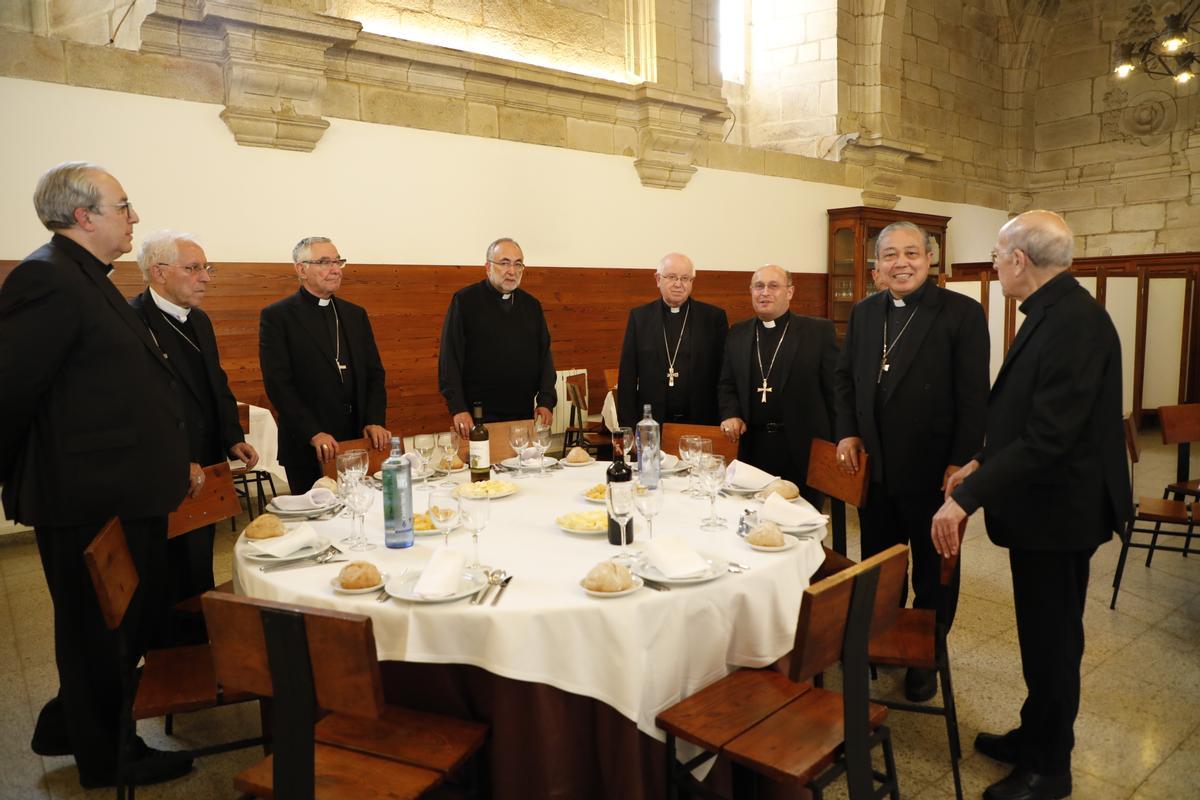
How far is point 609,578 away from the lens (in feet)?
6.30

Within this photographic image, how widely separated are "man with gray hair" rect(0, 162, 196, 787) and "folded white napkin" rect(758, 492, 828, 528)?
185 cm

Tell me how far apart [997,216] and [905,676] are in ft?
34.8

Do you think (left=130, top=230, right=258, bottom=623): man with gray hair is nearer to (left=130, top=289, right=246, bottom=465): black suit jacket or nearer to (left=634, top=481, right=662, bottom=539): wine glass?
(left=130, top=289, right=246, bottom=465): black suit jacket

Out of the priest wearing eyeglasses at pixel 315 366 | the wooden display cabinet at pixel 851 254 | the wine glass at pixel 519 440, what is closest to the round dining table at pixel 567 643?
the wine glass at pixel 519 440

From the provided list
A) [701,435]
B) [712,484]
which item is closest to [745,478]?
[712,484]

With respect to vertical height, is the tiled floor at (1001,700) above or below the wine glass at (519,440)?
below

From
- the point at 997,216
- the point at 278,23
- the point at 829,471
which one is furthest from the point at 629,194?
the point at 997,216

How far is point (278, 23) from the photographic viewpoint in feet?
17.1

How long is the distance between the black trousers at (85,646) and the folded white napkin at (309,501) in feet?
1.33

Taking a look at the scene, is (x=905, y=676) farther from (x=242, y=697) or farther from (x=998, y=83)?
(x=998, y=83)

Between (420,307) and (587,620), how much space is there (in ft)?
16.0

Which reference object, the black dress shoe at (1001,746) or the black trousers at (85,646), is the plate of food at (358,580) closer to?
the black trousers at (85,646)

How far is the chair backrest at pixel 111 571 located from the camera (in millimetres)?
1883

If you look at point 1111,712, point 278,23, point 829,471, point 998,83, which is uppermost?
point 998,83
